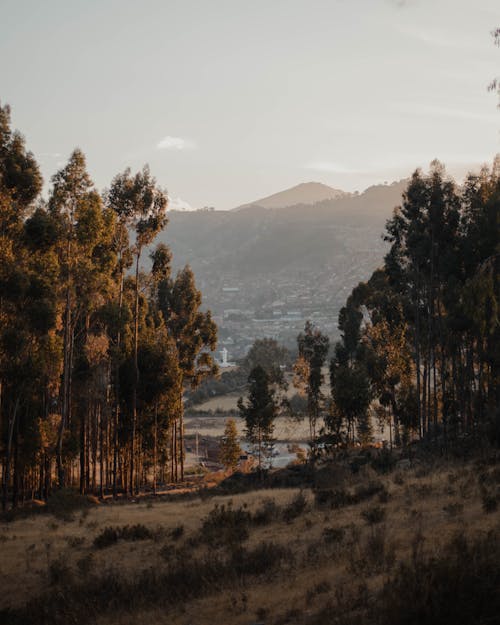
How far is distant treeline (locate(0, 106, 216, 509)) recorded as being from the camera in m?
23.7

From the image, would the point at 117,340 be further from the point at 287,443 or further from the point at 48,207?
the point at 287,443

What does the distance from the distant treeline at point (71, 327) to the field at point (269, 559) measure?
7.50 meters

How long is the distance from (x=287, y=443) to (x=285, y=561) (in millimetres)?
64477

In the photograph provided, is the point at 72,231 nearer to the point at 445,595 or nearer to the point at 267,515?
the point at 267,515

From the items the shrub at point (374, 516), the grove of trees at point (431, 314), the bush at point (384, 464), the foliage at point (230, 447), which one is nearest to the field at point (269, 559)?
the shrub at point (374, 516)

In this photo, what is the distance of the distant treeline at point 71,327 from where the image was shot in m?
23.7

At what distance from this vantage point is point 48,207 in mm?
26531

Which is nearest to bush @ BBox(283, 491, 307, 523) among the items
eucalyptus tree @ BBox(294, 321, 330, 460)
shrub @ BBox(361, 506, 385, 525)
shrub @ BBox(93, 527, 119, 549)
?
shrub @ BBox(361, 506, 385, 525)

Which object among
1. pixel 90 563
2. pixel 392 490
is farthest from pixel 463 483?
pixel 90 563

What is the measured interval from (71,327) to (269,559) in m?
21.4

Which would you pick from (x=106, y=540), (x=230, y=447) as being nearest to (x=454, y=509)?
(x=106, y=540)

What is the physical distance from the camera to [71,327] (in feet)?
97.5

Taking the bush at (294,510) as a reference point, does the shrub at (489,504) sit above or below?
above

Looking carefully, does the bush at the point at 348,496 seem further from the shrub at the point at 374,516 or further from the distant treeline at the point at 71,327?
the distant treeline at the point at 71,327
